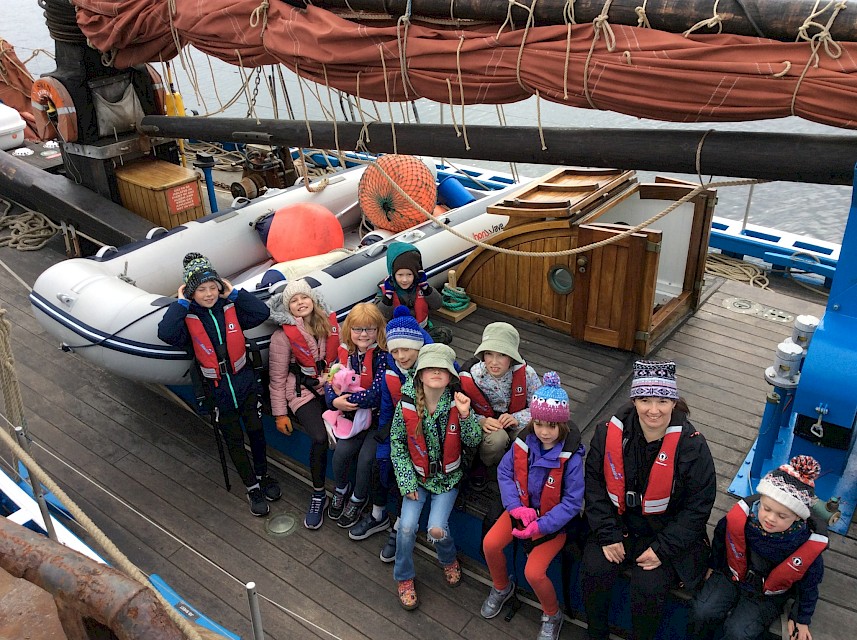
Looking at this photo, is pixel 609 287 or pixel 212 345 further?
pixel 609 287

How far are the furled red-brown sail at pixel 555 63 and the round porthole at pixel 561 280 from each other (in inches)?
60.5

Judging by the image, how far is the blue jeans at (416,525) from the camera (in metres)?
3.01

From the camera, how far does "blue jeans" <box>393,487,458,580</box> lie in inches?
118

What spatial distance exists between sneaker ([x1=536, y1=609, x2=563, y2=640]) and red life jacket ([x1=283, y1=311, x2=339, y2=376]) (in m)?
1.55

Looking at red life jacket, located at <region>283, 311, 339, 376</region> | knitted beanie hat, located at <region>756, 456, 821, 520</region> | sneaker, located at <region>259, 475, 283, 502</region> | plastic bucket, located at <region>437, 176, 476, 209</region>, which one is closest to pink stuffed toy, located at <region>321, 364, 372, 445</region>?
red life jacket, located at <region>283, 311, 339, 376</region>

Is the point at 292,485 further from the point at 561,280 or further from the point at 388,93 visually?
the point at 388,93

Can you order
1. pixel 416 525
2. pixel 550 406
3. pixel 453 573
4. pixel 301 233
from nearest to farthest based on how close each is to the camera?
1. pixel 550 406
2. pixel 416 525
3. pixel 453 573
4. pixel 301 233

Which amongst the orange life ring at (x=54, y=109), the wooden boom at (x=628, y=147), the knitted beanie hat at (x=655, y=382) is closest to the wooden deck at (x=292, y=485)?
the knitted beanie hat at (x=655, y=382)

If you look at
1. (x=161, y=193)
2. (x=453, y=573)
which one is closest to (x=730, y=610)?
(x=453, y=573)

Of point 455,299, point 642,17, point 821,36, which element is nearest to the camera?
point 821,36

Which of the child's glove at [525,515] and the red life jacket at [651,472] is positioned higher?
the red life jacket at [651,472]

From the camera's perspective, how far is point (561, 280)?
13.8ft

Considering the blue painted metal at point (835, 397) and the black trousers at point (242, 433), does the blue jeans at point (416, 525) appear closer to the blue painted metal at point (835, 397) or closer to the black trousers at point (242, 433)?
the black trousers at point (242, 433)

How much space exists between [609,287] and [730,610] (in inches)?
74.4
